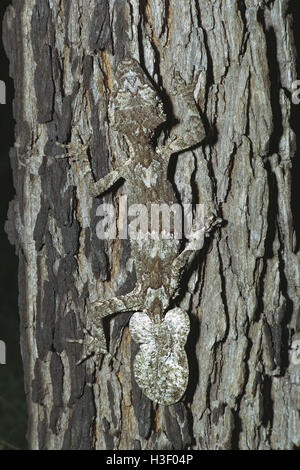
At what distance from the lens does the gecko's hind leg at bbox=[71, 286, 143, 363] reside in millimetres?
2818

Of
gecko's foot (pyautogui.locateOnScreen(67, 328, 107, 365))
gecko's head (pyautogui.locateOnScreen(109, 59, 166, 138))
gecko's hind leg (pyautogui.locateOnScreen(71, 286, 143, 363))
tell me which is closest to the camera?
gecko's head (pyautogui.locateOnScreen(109, 59, 166, 138))

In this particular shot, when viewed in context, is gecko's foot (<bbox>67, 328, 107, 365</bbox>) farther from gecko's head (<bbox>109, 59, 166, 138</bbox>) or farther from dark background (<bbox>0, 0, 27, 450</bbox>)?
dark background (<bbox>0, 0, 27, 450</bbox>)

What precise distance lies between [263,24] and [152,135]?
2.75 ft

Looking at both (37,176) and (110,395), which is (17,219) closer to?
(37,176)

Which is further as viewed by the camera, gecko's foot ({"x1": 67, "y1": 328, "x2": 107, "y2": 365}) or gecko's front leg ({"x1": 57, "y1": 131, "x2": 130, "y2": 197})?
gecko's foot ({"x1": 67, "y1": 328, "x2": 107, "y2": 365})

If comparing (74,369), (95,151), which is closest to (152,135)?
(95,151)

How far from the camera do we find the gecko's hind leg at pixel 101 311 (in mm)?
2818

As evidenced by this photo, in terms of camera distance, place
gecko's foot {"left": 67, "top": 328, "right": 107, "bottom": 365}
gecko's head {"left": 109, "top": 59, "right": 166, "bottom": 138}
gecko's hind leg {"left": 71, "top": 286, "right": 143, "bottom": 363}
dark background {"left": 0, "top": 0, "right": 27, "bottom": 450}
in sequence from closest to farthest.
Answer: gecko's head {"left": 109, "top": 59, "right": 166, "bottom": 138} < gecko's hind leg {"left": 71, "top": 286, "right": 143, "bottom": 363} < gecko's foot {"left": 67, "top": 328, "right": 107, "bottom": 365} < dark background {"left": 0, "top": 0, "right": 27, "bottom": 450}

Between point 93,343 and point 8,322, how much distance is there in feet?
9.00

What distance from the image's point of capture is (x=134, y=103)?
2.64 m

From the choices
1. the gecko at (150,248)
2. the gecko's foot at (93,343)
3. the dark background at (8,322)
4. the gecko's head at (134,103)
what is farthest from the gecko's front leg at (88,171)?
the dark background at (8,322)

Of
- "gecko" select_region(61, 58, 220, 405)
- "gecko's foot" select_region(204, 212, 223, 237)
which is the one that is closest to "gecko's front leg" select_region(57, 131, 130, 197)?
"gecko" select_region(61, 58, 220, 405)

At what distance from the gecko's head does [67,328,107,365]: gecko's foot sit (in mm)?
1162

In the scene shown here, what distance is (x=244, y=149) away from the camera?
268 centimetres
